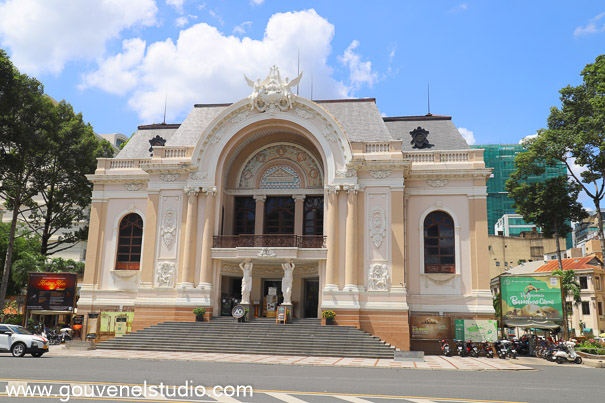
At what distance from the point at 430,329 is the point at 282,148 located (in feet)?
47.9

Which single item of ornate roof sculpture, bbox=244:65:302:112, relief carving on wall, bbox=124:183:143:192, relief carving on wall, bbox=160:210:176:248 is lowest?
relief carving on wall, bbox=160:210:176:248

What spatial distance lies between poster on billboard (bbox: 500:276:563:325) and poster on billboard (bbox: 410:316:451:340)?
325cm

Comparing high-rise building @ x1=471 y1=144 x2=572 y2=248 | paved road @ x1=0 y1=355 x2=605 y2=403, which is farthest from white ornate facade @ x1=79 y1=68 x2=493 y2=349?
high-rise building @ x1=471 y1=144 x2=572 y2=248

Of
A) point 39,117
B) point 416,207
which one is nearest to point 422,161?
point 416,207

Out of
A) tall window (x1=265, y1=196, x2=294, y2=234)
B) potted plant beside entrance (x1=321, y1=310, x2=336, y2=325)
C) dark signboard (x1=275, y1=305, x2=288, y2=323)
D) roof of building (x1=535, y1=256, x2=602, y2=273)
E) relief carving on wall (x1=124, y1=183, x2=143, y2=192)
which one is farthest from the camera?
roof of building (x1=535, y1=256, x2=602, y2=273)

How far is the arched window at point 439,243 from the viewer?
3056 cm

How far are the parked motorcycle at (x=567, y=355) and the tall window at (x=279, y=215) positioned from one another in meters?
16.3

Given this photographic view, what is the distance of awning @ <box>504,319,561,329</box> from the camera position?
27719mm

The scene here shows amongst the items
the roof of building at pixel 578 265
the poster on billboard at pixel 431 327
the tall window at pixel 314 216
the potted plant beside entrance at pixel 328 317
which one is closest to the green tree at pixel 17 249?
the tall window at pixel 314 216

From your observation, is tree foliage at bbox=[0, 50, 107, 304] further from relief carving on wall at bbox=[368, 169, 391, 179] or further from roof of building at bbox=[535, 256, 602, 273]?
roof of building at bbox=[535, 256, 602, 273]

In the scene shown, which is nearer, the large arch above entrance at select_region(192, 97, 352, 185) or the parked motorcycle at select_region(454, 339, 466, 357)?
the parked motorcycle at select_region(454, 339, 466, 357)

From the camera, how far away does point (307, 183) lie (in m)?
33.4

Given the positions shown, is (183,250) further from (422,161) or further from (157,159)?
(422,161)

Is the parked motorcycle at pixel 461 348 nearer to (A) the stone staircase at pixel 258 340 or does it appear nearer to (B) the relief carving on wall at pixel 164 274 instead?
(A) the stone staircase at pixel 258 340
